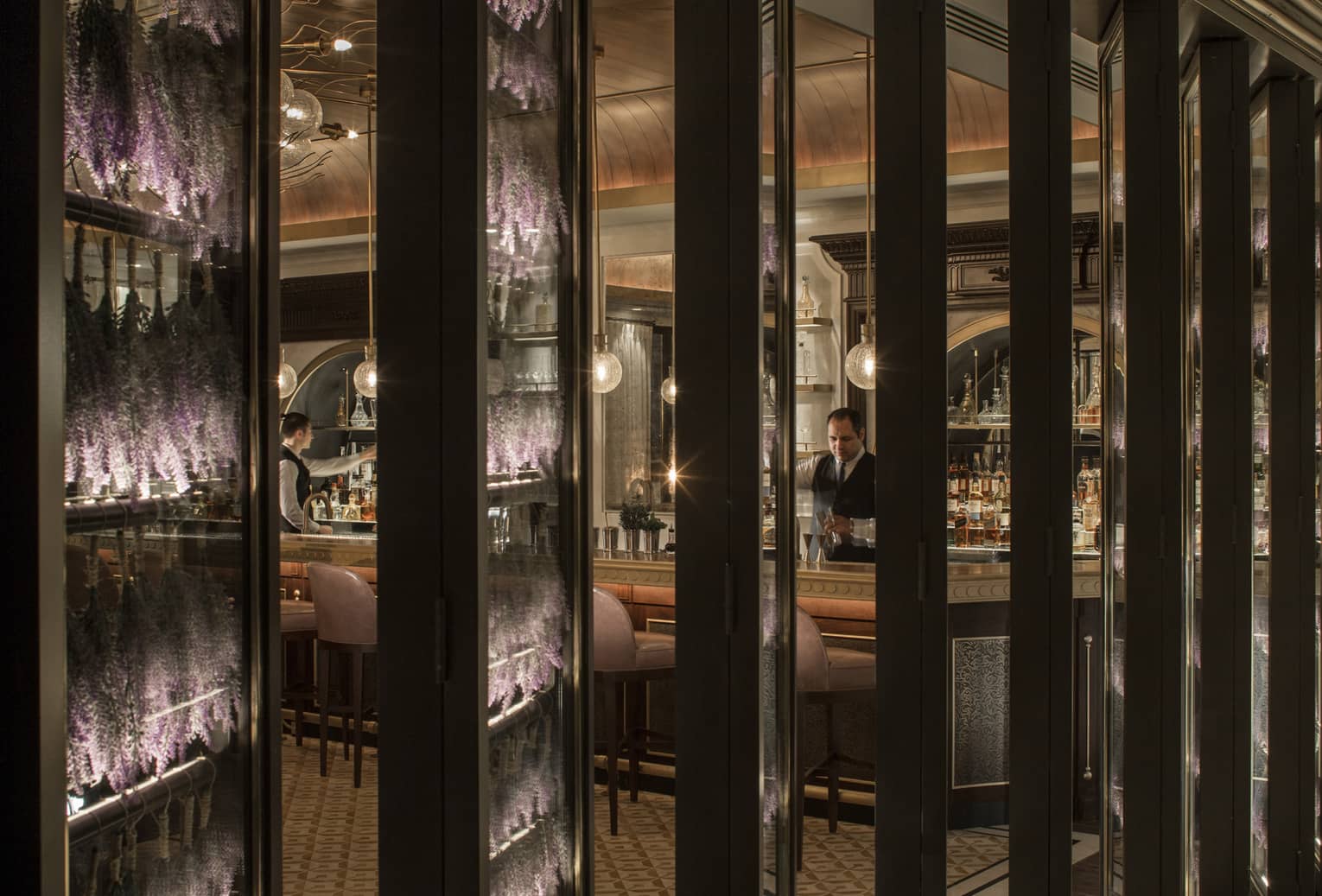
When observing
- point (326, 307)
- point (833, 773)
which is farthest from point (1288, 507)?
point (326, 307)

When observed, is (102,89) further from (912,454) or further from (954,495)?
(954,495)

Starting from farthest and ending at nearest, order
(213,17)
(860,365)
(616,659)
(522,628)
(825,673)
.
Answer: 1. (860,365)
2. (616,659)
3. (825,673)
4. (522,628)
5. (213,17)

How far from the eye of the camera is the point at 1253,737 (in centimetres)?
496

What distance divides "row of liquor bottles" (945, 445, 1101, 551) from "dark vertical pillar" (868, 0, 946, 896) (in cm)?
351

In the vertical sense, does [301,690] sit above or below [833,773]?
above

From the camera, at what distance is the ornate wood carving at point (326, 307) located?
1008 cm

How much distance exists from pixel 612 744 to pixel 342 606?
1515 mm

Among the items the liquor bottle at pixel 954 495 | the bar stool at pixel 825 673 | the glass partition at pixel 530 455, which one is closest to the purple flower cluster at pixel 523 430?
the glass partition at pixel 530 455

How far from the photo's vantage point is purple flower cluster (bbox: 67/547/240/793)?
1.35 m

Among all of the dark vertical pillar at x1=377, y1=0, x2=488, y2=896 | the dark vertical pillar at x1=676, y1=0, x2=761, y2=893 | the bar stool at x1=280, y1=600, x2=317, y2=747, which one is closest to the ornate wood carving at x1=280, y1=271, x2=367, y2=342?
the bar stool at x1=280, y1=600, x2=317, y2=747

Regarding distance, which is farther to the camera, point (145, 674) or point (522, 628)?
point (522, 628)

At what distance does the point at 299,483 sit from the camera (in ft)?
27.7

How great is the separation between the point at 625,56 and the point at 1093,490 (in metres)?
4.48

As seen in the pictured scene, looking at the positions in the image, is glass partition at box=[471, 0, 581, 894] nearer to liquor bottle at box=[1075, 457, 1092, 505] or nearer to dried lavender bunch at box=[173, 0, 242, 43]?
dried lavender bunch at box=[173, 0, 242, 43]
